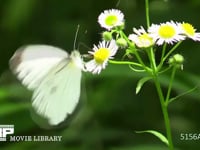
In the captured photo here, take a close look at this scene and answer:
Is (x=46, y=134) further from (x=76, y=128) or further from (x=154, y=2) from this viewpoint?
(x=154, y=2)

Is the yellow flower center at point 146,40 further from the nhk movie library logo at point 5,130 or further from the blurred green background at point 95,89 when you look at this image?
the nhk movie library logo at point 5,130

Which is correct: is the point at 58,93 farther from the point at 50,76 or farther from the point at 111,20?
the point at 111,20

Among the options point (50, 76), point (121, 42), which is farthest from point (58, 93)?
point (121, 42)

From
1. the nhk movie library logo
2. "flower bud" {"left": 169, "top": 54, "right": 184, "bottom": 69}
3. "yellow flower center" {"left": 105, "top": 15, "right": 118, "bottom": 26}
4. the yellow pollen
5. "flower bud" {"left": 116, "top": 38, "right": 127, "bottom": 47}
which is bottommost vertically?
the nhk movie library logo

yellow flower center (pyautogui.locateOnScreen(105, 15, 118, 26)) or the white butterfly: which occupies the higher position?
yellow flower center (pyautogui.locateOnScreen(105, 15, 118, 26))

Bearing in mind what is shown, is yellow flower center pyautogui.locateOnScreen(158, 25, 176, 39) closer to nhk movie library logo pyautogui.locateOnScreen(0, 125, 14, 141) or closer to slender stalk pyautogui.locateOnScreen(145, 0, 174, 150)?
slender stalk pyautogui.locateOnScreen(145, 0, 174, 150)

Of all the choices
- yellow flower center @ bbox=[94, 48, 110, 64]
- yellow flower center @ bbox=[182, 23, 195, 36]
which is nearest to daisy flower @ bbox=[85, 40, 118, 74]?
yellow flower center @ bbox=[94, 48, 110, 64]

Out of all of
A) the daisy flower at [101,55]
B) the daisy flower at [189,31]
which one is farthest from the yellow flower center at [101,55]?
the daisy flower at [189,31]
